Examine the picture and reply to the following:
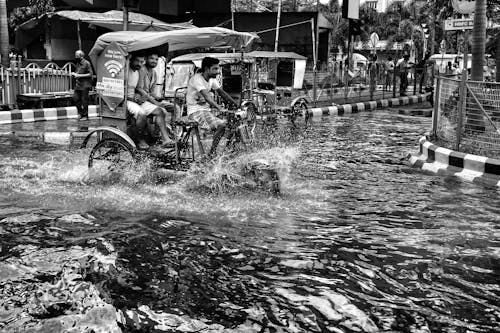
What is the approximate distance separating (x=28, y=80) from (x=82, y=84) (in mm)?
1538

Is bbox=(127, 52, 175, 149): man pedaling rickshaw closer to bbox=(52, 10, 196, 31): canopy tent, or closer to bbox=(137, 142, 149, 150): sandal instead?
bbox=(137, 142, 149, 150): sandal

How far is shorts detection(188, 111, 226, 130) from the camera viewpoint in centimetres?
798

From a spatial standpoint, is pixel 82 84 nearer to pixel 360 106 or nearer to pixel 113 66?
pixel 113 66

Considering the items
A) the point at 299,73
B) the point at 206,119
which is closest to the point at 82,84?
the point at 299,73

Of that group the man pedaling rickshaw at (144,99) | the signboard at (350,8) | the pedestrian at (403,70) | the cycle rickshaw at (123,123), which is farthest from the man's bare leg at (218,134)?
the pedestrian at (403,70)

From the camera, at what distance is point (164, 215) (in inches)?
245

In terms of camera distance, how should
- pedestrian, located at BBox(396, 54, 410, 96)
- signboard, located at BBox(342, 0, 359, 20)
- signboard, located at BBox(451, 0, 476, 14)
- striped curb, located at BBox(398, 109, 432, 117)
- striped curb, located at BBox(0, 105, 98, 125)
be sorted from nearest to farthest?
signboard, located at BBox(451, 0, 476, 14) < striped curb, located at BBox(0, 105, 98, 125) < striped curb, located at BBox(398, 109, 432, 117) < signboard, located at BBox(342, 0, 359, 20) < pedestrian, located at BBox(396, 54, 410, 96)

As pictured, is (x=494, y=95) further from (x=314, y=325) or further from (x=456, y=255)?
(x=314, y=325)

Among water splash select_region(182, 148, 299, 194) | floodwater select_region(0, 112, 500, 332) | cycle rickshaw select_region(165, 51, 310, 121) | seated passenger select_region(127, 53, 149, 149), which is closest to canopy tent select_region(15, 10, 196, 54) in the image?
cycle rickshaw select_region(165, 51, 310, 121)

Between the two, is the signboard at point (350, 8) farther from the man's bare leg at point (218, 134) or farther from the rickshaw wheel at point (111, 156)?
the rickshaw wheel at point (111, 156)

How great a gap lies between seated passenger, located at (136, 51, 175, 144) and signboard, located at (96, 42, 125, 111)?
0.25 m

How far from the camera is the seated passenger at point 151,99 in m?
7.74

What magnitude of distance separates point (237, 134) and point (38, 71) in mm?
9894

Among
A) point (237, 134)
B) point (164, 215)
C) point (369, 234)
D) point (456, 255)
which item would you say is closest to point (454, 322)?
point (456, 255)
